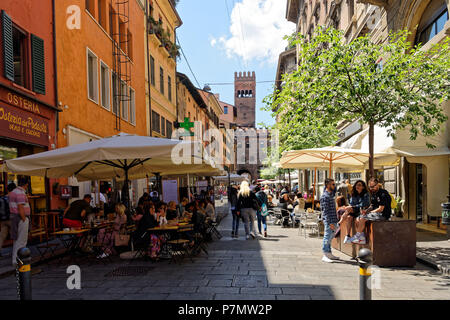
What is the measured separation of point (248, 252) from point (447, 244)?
471 centimetres

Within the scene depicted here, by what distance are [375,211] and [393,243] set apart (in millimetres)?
643

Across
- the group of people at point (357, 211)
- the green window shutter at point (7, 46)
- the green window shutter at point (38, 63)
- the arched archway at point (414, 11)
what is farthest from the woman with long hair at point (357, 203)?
the green window shutter at point (38, 63)

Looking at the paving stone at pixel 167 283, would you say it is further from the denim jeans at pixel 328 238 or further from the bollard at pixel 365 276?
the denim jeans at pixel 328 238

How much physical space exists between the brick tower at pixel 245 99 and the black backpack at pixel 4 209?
8482 cm

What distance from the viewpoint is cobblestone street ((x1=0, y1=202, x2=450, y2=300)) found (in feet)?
16.4

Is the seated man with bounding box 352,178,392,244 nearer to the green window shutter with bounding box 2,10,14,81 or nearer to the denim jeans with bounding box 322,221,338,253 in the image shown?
the denim jeans with bounding box 322,221,338,253

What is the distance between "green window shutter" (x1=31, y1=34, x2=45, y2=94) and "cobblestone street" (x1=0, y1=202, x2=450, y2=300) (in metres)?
5.30

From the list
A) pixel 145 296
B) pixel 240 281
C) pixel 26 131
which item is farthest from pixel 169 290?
pixel 26 131

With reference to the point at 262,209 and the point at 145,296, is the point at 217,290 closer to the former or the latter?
the point at 145,296

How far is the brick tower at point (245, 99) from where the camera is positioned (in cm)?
9319

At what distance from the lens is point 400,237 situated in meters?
6.64

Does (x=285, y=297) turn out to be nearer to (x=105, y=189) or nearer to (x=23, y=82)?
(x=23, y=82)

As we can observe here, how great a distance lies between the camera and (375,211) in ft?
22.3

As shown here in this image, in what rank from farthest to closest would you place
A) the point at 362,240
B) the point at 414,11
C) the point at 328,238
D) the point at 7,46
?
the point at 414,11 < the point at 7,46 < the point at 328,238 < the point at 362,240
